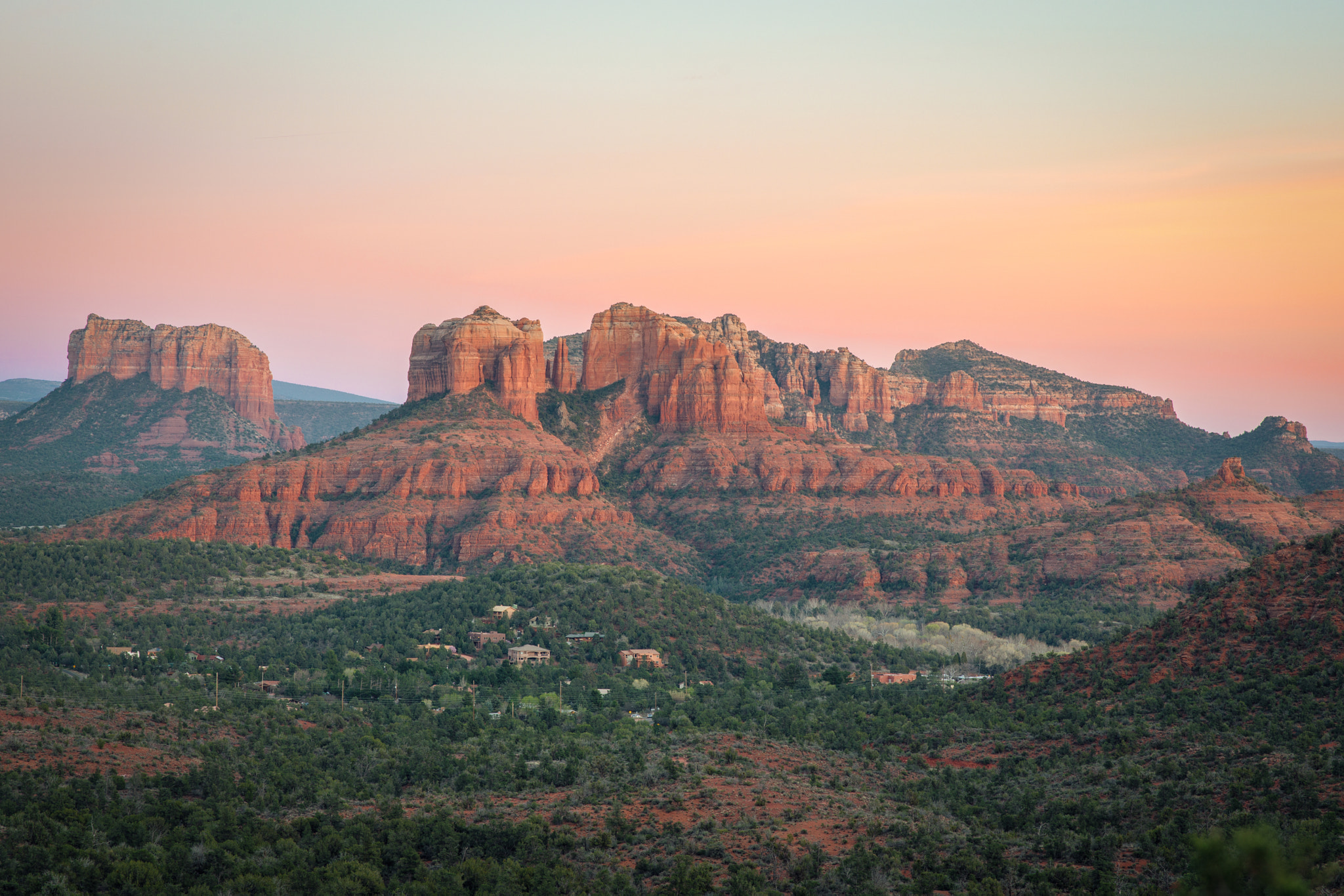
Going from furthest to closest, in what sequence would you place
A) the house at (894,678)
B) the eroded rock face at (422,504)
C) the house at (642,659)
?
1. the eroded rock face at (422,504)
2. the house at (642,659)
3. the house at (894,678)

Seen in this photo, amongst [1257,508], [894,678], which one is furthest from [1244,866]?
[1257,508]

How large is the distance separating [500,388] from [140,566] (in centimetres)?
6548

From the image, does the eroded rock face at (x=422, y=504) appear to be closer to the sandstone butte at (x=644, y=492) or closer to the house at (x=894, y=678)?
the sandstone butte at (x=644, y=492)

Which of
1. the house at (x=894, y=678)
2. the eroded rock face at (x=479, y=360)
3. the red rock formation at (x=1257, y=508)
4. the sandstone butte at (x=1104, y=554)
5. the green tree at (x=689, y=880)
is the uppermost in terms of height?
the eroded rock face at (x=479, y=360)

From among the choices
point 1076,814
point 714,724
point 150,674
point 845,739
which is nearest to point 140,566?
point 150,674

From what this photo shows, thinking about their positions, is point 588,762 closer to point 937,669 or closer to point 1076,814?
point 1076,814

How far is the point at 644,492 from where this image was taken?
174 m

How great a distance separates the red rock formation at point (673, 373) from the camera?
608 feet

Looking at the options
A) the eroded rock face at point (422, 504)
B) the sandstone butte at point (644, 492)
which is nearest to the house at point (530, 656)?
the sandstone butte at point (644, 492)

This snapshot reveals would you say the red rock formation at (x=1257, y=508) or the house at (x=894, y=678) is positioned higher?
the red rock formation at (x=1257, y=508)

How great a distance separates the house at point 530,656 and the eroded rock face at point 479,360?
241ft

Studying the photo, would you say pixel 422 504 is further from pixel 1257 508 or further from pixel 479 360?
pixel 1257 508

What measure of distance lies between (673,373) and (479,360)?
96.5ft

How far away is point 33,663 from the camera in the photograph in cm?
7956
